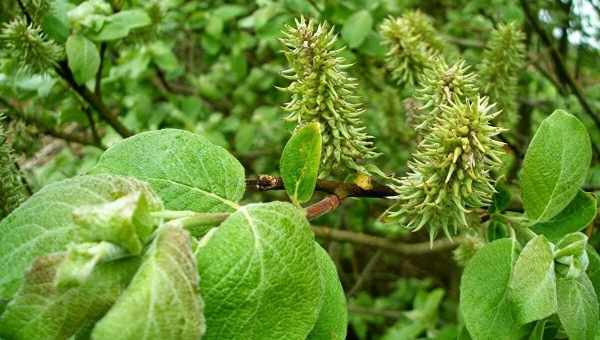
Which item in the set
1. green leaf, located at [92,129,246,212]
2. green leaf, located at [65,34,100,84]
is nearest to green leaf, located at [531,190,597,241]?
green leaf, located at [92,129,246,212]

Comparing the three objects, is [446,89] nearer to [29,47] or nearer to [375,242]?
[29,47]

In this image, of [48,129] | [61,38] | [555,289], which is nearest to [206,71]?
[48,129]

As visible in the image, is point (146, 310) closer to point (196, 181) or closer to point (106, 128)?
point (196, 181)

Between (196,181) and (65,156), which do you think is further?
(65,156)

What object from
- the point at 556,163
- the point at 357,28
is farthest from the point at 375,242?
the point at 556,163

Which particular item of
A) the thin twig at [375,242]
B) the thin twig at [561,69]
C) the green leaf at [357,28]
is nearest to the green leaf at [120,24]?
the green leaf at [357,28]

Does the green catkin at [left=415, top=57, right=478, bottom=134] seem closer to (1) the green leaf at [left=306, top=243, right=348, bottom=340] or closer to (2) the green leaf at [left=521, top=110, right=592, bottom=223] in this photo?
(2) the green leaf at [left=521, top=110, right=592, bottom=223]
